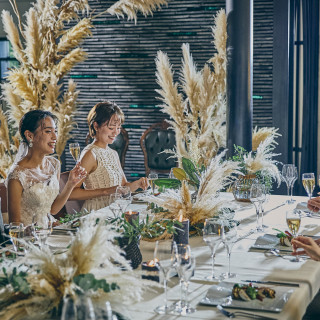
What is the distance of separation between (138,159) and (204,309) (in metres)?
4.13

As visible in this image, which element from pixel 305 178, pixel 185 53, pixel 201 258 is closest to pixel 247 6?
pixel 185 53

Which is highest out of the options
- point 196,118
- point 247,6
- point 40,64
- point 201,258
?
point 247,6

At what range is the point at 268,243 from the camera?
7.18 ft

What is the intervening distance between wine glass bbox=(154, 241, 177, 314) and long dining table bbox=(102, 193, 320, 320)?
0.10 ft

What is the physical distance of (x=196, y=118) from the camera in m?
4.53

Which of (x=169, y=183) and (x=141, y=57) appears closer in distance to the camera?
(x=169, y=183)

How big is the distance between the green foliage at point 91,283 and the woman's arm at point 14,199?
1637mm

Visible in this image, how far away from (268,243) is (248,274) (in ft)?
1.29

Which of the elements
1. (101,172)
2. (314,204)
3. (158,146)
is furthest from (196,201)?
(158,146)

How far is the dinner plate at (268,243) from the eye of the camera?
7.01 ft

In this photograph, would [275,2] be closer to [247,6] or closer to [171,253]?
[247,6]

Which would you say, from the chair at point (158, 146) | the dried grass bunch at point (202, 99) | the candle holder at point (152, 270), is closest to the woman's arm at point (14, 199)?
the candle holder at point (152, 270)

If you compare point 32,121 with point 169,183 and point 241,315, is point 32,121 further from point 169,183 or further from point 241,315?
point 241,315

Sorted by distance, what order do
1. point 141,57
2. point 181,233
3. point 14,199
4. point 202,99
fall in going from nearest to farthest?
point 181,233 < point 14,199 < point 202,99 < point 141,57
